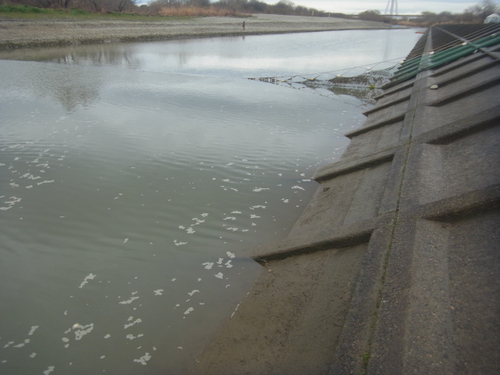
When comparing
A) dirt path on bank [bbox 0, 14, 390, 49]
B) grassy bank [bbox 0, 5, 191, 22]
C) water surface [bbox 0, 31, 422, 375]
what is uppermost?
grassy bank [bbox 0, 5, 191, 22]

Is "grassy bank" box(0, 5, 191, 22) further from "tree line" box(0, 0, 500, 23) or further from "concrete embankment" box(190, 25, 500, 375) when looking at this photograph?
"concrete embankment" box(190, 25, 500, 375)

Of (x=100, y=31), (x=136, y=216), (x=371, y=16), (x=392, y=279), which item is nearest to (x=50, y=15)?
(x=100, y=31)

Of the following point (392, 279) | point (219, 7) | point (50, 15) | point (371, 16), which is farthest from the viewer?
point (371, 16)

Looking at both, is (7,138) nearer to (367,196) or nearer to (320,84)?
(367,196)

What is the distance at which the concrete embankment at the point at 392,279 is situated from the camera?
2727 millimetres

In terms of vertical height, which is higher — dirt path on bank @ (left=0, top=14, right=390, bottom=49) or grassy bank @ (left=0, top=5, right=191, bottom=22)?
grassy bank @ (left=0, top=5, right=191, bottom=22)

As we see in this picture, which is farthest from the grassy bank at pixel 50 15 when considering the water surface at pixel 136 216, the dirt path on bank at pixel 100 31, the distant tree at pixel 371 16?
the distant tree at pixel 371 16

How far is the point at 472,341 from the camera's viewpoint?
2.68m

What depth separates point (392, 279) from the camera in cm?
331

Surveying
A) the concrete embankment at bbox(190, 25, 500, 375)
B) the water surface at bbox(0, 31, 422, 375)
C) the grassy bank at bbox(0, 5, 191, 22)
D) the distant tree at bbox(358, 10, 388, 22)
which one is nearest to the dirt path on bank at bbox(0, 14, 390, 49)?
the grassy bank at bbox(0, 5, 191, 22)

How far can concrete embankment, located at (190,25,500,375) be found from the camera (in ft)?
8.95

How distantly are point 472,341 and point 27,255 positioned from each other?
4.91 m

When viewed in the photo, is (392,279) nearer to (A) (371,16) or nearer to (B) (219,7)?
(B) (219,7)

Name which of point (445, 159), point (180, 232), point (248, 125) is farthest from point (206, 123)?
point (445, 159)
